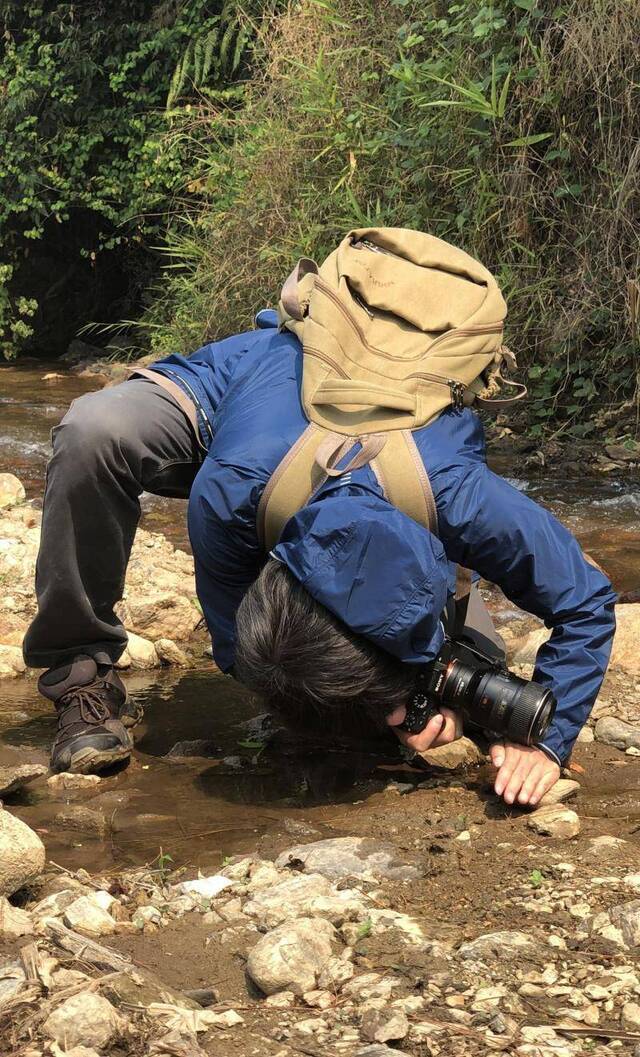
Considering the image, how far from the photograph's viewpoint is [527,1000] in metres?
1.80

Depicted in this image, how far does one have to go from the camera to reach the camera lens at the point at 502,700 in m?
2.46

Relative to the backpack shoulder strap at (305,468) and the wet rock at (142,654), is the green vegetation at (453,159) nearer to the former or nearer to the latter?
the wet rock at (142,654)

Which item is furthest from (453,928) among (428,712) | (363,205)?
(363,205)

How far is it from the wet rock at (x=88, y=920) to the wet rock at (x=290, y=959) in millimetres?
280

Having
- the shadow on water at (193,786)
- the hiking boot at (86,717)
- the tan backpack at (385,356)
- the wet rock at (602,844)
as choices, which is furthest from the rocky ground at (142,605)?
Answer: the wet rock at (602,844)

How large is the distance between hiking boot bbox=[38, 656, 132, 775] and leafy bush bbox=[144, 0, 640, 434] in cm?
387

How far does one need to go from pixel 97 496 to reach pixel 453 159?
4612mm

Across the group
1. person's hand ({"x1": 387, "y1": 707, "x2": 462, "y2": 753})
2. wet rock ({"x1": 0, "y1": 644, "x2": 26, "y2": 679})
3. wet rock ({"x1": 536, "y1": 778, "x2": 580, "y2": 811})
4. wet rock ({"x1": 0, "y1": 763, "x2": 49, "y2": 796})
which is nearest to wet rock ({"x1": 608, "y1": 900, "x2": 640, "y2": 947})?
wet rock ({"x1": 536, "y1": 778, "x2": 580, "y2": 811})

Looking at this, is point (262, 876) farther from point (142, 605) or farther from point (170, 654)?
point (142, 605)

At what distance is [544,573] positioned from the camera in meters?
2.46

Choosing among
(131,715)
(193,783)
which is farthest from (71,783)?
(131,715)

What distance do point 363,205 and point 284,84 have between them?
4.64 ft

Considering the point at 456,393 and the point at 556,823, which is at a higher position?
the point at 456,393

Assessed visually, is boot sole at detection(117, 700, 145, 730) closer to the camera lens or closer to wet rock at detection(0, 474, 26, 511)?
the camera lens
